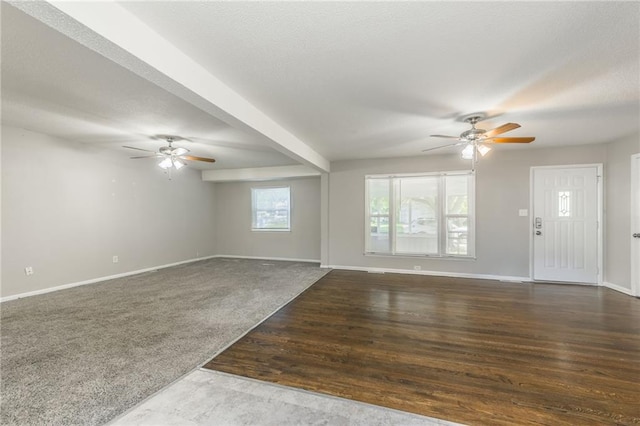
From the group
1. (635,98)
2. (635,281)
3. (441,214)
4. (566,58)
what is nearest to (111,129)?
(566,58)

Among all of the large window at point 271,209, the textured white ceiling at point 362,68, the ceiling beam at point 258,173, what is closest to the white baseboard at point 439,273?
the large window at point 271,209

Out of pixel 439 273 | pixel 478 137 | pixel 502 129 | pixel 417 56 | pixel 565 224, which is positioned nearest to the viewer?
pixel 417 56

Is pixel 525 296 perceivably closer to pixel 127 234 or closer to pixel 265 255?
pixel 265 255

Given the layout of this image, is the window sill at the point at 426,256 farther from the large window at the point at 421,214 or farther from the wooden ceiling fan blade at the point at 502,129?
the wooden ceiling fan blade at the point at 502,129

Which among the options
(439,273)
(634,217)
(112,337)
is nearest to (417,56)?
(112,337)

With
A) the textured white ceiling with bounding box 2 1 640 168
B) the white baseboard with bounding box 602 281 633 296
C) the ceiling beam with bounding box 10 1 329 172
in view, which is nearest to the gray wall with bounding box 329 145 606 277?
the textured white ceiling with bounding box 2 1 640 168

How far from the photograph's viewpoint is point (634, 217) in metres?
4.04

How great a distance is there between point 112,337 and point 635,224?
723 centimetres

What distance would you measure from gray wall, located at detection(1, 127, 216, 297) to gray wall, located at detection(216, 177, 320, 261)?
1388mm

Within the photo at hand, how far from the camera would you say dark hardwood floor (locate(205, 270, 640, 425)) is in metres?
1.73

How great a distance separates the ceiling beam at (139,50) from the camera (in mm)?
1371

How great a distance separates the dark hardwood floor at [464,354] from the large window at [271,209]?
380cm

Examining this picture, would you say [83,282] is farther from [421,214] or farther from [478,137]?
[478,137]

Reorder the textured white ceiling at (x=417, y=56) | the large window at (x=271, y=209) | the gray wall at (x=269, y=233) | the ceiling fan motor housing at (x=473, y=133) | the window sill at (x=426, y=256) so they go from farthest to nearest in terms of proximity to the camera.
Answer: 1. the large window at (x=271, y=209)
2. the gray wall at (x=269, y=233)
3. the window sill at (x=426, y=256)
4. the ceiling fan motor housing at (x=473, y=133)
5. the textured white ceiling at (x=417, y=56)
